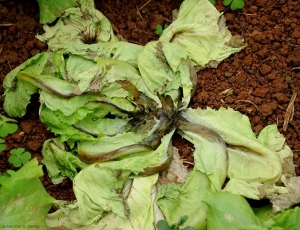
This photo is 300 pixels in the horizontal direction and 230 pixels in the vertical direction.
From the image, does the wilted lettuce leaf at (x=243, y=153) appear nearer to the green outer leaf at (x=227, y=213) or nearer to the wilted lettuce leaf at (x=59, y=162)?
the green outer leaf at (x=227, y=213)

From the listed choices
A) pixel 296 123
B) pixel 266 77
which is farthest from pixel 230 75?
pixel 296 123

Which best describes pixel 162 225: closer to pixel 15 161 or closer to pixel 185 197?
pixel 185 197

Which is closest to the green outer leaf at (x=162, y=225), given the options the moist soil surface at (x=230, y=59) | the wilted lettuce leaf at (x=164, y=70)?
the moist soil surface at (x=230, y=59)

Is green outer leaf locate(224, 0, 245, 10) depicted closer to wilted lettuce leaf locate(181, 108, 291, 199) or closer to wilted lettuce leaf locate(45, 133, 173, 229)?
wilted lettuce leaf locate(181, 108, 291, 199)

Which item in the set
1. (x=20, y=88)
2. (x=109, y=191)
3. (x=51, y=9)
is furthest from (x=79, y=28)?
(x=109, y=191)

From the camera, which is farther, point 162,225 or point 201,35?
point 201,35
